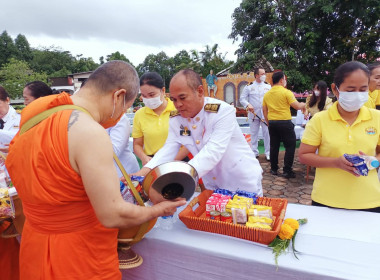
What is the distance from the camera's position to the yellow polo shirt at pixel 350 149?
172cm

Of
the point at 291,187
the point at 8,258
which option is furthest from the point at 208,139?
the point at 291,187

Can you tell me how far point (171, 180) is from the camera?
4.34 feet

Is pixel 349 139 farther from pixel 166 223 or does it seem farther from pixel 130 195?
pixel 130 195

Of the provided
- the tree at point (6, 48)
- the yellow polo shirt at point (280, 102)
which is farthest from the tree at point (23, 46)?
the yellow polo shirt at point (280, 102)

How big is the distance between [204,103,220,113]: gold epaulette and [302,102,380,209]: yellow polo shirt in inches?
27.9

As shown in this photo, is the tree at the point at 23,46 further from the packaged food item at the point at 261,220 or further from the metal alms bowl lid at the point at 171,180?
the packaged food item at the point at 261,220

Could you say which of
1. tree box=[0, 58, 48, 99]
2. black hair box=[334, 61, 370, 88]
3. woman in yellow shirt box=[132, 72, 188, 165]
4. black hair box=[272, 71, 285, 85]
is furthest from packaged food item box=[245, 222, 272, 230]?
tree box=[0, 58, 48, 99]

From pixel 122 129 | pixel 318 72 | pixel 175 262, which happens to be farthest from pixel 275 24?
pixel 175 262

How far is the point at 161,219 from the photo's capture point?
172 cm

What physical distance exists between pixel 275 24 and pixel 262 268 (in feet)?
54.2

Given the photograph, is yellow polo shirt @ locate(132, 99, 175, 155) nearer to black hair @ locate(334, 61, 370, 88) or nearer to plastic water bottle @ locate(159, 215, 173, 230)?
plastic water bottle @ locate(159, 215, 173, 230)

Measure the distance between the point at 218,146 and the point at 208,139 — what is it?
0.53 feet

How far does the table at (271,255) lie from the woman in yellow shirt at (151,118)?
141 cm

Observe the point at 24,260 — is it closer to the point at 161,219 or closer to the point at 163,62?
the point at 161,219
